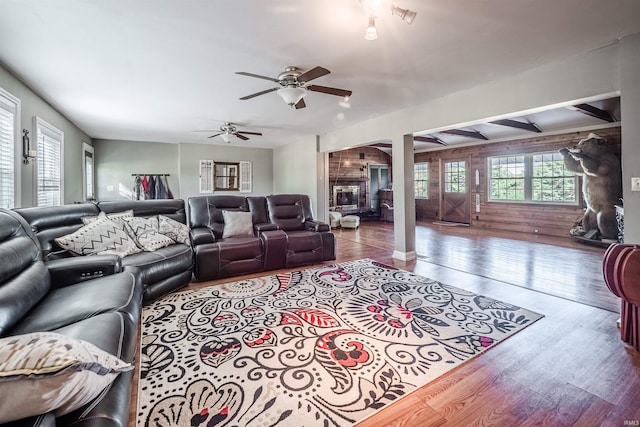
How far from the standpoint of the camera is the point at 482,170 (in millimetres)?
7953

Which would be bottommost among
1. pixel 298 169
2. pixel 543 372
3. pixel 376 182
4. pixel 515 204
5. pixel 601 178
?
pixel 543 372

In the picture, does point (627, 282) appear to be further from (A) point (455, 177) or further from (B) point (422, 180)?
(B) point (422, 180)

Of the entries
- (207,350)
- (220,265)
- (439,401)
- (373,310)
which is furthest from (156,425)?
(220,265)

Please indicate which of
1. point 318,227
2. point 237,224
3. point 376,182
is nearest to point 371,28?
point 318,227

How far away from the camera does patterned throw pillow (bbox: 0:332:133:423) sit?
0.72m

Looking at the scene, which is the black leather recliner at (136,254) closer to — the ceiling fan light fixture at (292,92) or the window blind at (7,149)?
the window blind at (7,149)

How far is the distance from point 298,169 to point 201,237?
417 cm

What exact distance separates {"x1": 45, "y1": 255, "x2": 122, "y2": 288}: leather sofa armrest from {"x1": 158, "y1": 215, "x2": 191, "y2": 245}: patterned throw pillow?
1.16 m

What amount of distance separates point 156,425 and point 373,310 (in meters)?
1.85

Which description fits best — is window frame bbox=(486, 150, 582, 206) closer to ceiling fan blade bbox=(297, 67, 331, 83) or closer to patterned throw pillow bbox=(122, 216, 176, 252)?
ceiling fan blade bbox=(297, 67, 331, 83)

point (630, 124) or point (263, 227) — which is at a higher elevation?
point (630, 124)

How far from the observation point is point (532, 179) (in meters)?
7.05

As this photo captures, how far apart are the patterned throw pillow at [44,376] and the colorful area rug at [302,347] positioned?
81 centimetres

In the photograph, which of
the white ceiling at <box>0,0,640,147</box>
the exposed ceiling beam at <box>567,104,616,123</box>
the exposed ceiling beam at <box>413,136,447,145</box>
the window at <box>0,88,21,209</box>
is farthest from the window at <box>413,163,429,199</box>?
the window at <box>0,88,21,209</box>
